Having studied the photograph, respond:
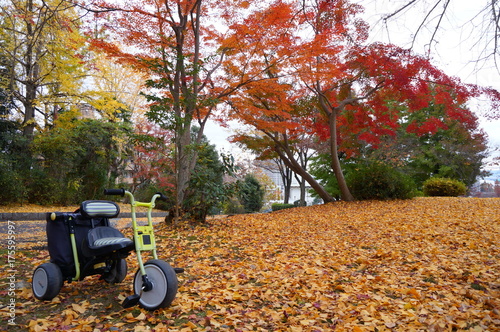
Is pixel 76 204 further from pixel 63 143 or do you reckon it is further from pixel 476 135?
pixel 476 135

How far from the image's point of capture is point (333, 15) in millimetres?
8531

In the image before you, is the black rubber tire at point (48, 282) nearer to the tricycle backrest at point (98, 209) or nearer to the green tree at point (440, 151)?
the tricycle backrest at point (98, 209)

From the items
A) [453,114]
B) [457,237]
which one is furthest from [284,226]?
[453,114]

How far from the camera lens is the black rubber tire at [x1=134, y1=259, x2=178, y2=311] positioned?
2.33 m

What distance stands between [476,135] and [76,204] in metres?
19.1

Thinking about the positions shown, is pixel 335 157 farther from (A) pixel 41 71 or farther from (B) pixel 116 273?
(A) pixel 41 71

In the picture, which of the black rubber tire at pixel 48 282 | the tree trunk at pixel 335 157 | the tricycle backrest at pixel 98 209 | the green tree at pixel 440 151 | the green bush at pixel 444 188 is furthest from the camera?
the green tree at pixel 440 151

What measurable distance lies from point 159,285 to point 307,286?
1467 millimetres

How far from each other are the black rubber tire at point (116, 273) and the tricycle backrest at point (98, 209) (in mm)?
445

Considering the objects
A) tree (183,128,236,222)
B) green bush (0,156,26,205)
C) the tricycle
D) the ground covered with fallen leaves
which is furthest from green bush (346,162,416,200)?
green bush (0,156,26,205)

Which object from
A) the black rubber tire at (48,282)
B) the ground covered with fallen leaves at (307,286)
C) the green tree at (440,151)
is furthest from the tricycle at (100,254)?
the green tree at (440,151)

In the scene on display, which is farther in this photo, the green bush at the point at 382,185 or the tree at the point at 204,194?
the green bush at the point at 382,185

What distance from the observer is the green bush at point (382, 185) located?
9977mm

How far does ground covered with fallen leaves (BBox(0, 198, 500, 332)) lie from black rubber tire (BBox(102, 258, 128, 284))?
0.07 metres
